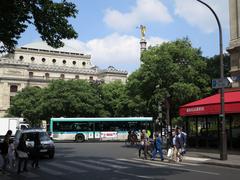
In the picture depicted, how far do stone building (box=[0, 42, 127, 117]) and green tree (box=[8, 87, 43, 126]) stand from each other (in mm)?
25640

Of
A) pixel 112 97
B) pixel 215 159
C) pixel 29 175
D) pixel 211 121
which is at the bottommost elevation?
pixel 29 175

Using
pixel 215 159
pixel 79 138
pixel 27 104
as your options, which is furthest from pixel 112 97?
pixel 215 159

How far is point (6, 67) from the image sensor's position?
11100cm

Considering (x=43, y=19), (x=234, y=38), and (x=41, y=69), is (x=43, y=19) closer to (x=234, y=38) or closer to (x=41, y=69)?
(x=234, y=38)

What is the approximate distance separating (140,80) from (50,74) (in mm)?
86110

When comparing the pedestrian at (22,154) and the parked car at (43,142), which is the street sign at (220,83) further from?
the pedestrian at (22,154)

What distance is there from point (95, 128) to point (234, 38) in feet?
77.8

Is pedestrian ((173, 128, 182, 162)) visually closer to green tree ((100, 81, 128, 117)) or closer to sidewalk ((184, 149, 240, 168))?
sidewalk ((184, 149, 240, 168))

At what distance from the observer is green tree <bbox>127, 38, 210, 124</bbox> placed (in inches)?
1389

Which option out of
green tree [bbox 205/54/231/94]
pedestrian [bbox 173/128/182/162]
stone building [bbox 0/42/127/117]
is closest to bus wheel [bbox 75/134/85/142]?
green tree [bbox 205/54/231/94]

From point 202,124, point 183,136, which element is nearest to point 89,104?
point 202,124

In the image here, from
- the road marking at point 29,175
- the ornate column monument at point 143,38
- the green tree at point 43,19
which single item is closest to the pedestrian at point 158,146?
the road marking at point 29,175

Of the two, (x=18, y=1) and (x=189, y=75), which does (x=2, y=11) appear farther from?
(x=189, y=75)

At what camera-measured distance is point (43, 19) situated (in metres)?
14.4
